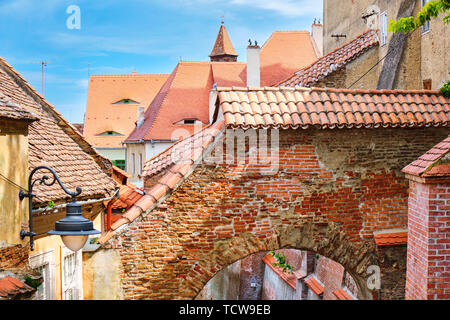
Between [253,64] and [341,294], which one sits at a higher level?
[253,64]

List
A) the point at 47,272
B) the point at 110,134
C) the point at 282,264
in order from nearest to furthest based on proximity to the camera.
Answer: the point at 47,272, the point at 282,264, the point at 110,134

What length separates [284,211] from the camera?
25.7 ft

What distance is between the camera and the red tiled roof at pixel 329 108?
756 cm

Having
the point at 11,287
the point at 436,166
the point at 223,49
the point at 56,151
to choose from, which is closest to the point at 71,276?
the point at 56,151

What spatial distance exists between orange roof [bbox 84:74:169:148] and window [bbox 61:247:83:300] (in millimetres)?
26282

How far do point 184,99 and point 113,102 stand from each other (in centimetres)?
882

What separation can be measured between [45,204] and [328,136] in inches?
177

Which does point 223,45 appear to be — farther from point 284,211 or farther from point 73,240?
point 73,240

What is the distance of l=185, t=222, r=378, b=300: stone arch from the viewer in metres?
7.66

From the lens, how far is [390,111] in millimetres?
7984

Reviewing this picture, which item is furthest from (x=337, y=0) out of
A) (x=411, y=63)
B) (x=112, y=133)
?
(x=112, y=133)

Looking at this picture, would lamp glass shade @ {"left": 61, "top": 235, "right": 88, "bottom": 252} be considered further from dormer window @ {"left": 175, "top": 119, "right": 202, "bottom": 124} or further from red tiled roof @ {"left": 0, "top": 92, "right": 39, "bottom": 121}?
dormer window @ {"left": 175, "top": 119, "right": 202, "bottom": 124}

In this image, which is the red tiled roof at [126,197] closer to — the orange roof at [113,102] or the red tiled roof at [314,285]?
the red tiled roof at [314,285]
